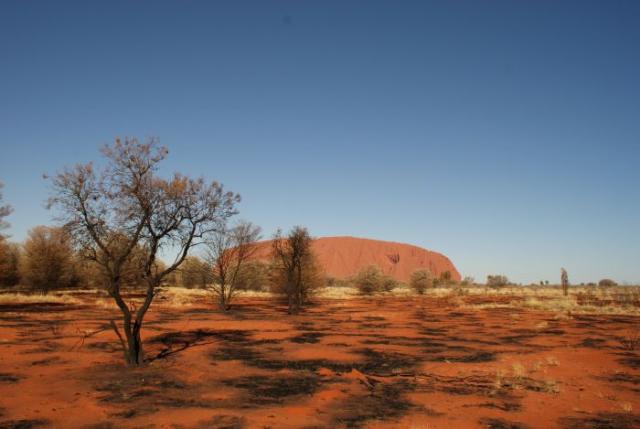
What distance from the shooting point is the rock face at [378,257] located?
461ft

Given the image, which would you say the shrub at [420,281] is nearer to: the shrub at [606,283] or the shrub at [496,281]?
the shrub at [496,281]

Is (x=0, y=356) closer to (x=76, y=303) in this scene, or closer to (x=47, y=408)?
(x=47, y=408)

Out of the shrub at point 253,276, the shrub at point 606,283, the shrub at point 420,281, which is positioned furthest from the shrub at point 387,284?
the shrub at point 606,283

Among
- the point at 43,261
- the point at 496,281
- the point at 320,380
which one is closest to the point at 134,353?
the point at 320,380

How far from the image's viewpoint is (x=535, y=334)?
61.3 feet

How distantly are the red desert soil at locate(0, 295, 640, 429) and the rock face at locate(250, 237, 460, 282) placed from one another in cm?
12081

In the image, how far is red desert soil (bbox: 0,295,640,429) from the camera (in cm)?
748

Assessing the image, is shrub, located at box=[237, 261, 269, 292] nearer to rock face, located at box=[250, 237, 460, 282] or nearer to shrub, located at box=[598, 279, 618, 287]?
shrub, located at box=[598, 279, 618, 287]

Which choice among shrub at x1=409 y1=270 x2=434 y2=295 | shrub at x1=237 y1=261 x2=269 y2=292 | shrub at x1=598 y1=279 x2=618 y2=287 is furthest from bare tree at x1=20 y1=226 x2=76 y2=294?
shrub at x1=598 y1=279 x2=618 y2=287

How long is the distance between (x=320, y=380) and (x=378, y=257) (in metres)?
138

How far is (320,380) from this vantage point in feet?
34.3

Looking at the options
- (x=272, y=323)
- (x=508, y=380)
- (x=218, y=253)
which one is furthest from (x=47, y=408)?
(x=218, y=253)

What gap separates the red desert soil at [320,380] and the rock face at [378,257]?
121 metres

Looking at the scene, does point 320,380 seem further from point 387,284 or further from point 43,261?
point 387,284
